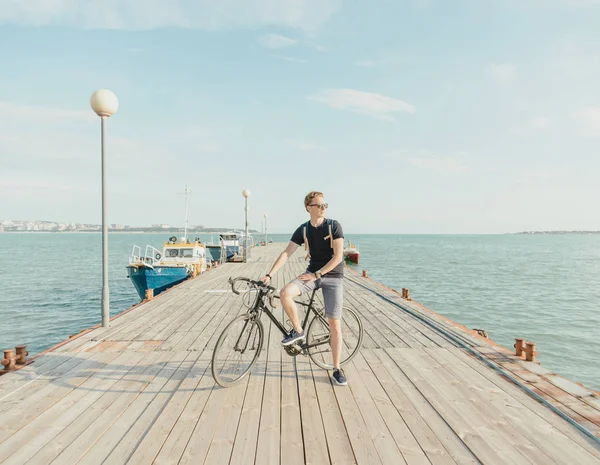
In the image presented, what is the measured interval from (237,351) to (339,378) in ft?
4.04

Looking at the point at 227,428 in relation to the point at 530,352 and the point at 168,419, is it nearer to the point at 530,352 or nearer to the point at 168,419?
the point at 168,419

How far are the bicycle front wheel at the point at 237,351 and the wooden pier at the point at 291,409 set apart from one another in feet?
0.56

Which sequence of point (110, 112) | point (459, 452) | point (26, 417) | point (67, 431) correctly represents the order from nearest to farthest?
point (459, 452) → point (67, 431) → point (26, 417) → point (110, 112)

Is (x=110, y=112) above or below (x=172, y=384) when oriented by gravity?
above

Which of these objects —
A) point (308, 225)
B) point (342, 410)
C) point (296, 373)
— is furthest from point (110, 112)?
point (342, 410)

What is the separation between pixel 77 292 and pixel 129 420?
28786 mm

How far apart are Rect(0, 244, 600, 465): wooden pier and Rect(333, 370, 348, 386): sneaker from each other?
0.09 metres

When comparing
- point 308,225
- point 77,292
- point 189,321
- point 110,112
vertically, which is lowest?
point 77,292

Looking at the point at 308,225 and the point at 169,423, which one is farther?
the point at 308,225

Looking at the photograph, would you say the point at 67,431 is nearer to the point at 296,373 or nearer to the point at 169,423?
the point at 169,423

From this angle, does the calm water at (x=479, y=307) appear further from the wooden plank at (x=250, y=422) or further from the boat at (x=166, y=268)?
the wooden plank at (x=250, y=422)

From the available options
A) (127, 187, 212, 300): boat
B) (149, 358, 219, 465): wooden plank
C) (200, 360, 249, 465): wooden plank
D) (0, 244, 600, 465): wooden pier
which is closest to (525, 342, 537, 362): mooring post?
(0, 244, 600, 465): wooden pier

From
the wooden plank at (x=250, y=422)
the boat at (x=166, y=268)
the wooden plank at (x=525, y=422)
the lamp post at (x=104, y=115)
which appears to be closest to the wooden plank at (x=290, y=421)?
the wooden plank at (x=250, y=422)

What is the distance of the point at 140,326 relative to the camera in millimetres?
7262
